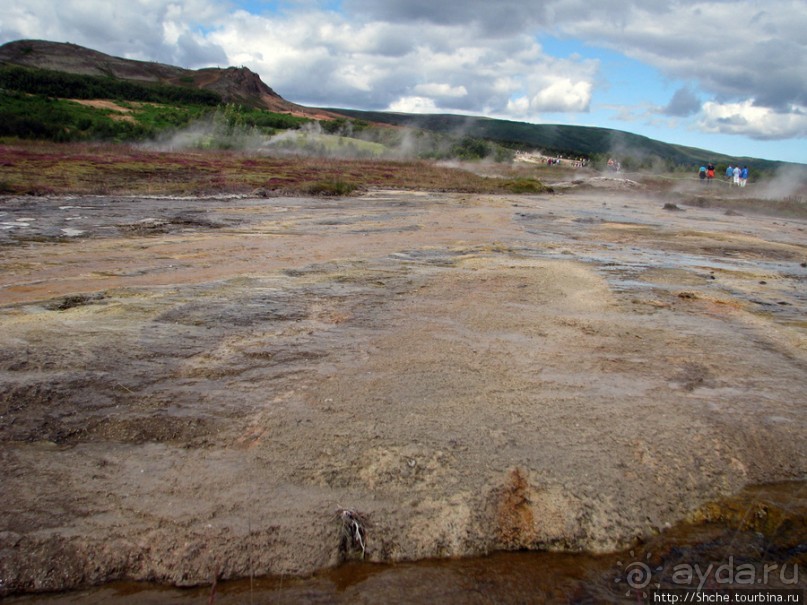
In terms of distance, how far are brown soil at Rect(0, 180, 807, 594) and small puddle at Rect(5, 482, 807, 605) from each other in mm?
66

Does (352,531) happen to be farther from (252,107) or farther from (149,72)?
(149,72)

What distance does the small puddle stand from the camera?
85.1 inches

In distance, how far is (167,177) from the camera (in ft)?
67.5

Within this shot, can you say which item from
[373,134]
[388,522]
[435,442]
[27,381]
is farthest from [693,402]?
[373,134]

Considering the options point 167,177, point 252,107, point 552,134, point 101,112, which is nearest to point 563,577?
point 167,177

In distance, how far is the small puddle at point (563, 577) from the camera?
7.09 feet

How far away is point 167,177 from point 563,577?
21.2 metres

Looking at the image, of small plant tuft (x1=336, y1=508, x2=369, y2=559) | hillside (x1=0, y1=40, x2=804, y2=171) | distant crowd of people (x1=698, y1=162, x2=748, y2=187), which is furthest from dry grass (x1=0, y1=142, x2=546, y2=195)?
small plant tuft (x1=336, y1=508, x2=369, y2=559)

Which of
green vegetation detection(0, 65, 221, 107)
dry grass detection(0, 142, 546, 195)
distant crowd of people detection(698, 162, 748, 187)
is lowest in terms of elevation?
dry grass detection(0, 142, 546, 195)

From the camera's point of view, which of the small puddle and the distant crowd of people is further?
the distant crowd of people

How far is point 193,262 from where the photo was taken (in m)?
7.46

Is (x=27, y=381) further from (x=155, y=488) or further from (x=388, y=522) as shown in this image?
(x=388, y=522)

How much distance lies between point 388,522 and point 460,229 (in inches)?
386

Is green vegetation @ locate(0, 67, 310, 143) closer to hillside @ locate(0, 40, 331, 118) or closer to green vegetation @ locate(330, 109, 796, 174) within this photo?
hillside @ locate(0, 40, 331, 118)
